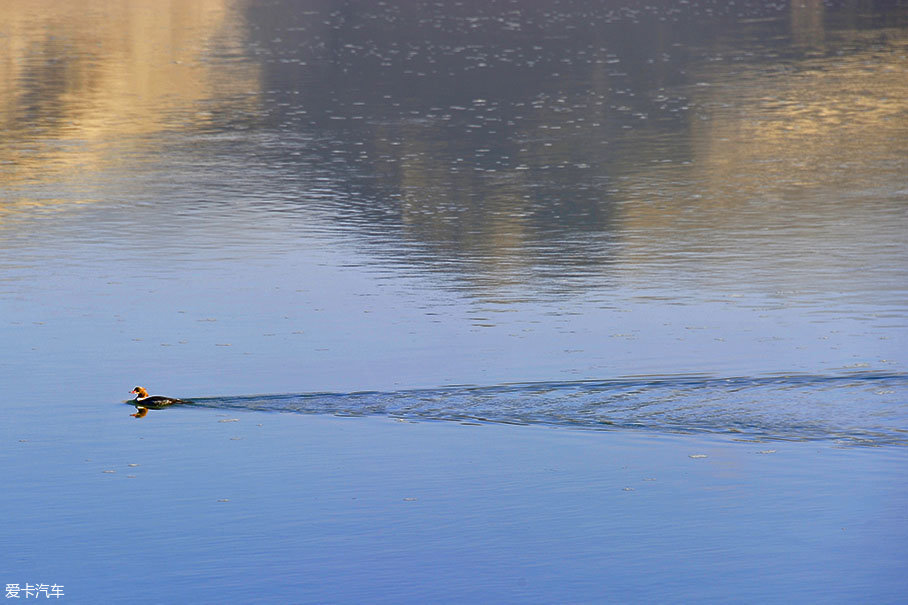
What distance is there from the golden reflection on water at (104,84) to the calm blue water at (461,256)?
0.77 ft

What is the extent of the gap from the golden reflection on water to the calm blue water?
234mm

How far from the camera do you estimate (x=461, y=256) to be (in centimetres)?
2580

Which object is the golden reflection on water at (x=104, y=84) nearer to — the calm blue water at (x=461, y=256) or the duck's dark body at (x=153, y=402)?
the calm blue water at (x=461, y=256)

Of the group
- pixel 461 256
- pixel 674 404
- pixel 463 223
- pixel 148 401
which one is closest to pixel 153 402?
pixel 148 401

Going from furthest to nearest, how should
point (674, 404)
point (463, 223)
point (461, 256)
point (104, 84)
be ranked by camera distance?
point (104, 84), point (463, 223), point (461, 256), point (674, 404)

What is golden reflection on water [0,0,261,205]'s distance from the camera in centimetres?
3706

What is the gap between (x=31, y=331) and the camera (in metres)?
21.1

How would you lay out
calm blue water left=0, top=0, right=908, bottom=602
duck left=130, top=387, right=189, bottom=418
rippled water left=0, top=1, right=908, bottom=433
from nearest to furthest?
calm blue water left=0, top=0, right=908, bottom=602 → duck left=130, top=387, right=189, bottom=418 → rippled water left=0, top=1, right=908, bottom=433

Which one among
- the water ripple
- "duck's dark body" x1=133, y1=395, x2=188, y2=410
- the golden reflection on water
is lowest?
the water ripple

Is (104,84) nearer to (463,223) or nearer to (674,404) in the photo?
(463,223)

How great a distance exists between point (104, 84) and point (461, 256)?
2967cm

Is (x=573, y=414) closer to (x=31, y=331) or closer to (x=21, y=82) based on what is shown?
(x=31, y=331)

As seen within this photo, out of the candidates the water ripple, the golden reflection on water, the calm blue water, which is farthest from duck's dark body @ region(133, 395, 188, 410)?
the golden reflection on water

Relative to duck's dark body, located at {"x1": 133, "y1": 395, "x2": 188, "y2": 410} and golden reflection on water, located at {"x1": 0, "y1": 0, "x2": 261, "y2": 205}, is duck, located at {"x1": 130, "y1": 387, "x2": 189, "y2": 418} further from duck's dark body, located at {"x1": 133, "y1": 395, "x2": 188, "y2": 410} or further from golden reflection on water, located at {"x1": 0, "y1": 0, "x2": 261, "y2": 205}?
golden reflection on water, located at {"x1": 0, "y1": 0, "x2": 261, "y2": 205}
